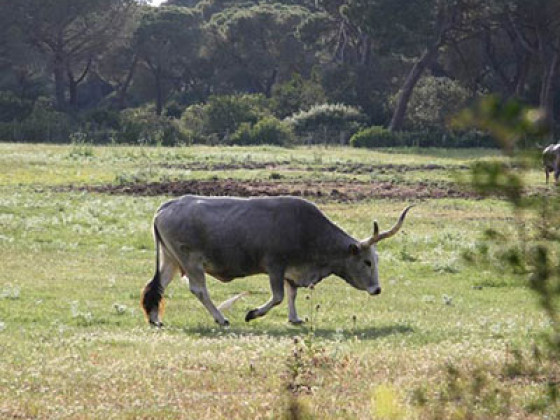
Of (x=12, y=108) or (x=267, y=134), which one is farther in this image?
(x=12, y=108)

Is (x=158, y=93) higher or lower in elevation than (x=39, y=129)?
higher

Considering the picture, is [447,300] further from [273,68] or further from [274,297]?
[273,68]

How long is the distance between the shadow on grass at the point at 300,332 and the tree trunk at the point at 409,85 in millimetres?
60668

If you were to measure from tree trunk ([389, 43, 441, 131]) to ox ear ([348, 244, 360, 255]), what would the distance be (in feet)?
195

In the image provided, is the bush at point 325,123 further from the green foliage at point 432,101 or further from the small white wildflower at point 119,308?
the small white wildflower at point 119,308

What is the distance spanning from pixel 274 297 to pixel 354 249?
4.13 ft

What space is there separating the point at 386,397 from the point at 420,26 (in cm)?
6529

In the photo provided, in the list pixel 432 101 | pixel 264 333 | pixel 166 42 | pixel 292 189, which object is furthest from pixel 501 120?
pixel 166 42

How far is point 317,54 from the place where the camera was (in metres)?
101

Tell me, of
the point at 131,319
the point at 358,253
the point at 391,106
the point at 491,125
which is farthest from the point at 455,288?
the point at 391,106

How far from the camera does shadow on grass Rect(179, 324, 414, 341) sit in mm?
13812

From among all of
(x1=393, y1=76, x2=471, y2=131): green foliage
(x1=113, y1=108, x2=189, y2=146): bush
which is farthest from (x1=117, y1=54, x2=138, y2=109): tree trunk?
(x1=393, y1=76, x2=471, y2=131): green foliage

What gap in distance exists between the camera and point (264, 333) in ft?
45.7

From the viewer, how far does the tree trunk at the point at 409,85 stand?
2913 inches
